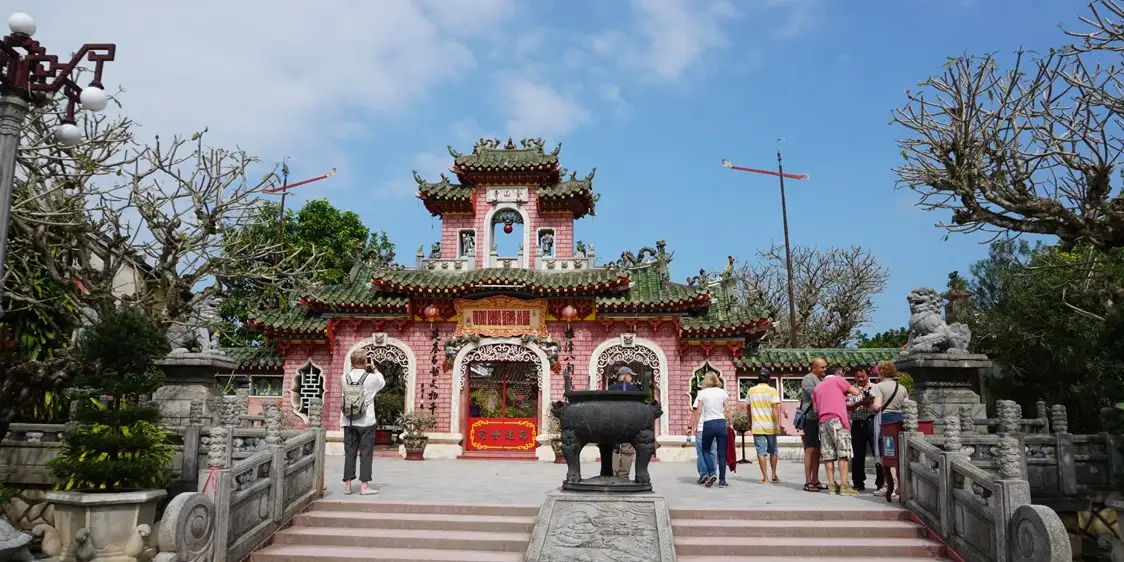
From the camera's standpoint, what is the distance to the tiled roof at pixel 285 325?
16.8m

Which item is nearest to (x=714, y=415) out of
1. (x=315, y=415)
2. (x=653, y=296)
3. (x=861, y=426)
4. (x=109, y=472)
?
(x=861, y=426)

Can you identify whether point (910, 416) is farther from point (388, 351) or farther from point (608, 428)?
point (388, 351)

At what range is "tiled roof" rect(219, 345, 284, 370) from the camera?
699 inches

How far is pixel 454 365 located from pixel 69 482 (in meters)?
9.30

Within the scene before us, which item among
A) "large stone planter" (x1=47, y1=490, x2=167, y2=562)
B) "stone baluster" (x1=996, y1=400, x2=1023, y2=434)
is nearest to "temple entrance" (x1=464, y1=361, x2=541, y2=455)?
"large stone planter" (x1=47, y1=490, x2=167, y2=562)

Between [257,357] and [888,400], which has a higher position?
[257,357]

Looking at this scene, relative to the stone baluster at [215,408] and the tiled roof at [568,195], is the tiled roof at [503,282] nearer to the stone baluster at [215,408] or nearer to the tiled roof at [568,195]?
the tiled roof at [568,195]

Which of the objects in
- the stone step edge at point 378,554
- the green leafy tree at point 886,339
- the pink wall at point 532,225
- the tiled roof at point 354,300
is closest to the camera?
the stone step edge at point 378,554

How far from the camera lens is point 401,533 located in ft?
22.2

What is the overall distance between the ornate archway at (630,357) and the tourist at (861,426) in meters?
7.90

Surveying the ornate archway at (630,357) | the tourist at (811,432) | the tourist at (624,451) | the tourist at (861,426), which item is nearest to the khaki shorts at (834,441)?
the tourist at (811,432)

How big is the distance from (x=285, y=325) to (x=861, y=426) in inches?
506

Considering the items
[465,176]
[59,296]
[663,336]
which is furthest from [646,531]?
[465,176]

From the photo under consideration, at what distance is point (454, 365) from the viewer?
16641mm
